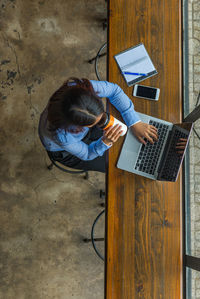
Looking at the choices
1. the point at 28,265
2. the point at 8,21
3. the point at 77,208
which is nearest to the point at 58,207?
the point at 77,208

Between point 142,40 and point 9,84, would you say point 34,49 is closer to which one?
point 9,84

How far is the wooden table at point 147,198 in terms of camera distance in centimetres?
151

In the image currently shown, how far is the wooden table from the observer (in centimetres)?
151

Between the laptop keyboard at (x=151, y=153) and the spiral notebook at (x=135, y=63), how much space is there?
289mm

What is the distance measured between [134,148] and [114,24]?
0.78m

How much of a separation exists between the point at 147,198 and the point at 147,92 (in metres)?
0.64

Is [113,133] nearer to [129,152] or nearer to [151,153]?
[129,152]

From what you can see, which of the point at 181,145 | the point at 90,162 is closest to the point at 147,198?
the point at 181,145

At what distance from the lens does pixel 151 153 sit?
1.59m

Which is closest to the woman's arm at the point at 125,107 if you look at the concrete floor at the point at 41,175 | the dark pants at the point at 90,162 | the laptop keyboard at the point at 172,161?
the laptop keyboard at the point at 172,161

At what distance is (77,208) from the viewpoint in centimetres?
238

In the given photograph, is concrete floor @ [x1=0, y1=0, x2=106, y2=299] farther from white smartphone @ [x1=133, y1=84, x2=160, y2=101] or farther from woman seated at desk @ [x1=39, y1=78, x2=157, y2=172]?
white smartphone @ [x1=133, y1=84, x2=160, y2=101]

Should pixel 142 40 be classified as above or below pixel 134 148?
above

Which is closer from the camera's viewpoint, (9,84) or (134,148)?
(134,148)
